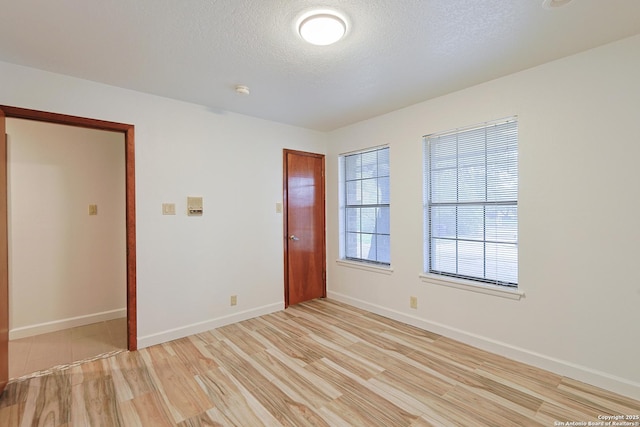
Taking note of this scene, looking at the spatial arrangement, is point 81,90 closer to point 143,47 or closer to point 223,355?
point 143,47

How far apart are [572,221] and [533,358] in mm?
1163

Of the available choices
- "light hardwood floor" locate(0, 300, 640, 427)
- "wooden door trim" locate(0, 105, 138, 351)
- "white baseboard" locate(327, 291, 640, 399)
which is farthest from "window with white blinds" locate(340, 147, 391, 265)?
"wooden door trim" locate(0, 105, 138, 351)

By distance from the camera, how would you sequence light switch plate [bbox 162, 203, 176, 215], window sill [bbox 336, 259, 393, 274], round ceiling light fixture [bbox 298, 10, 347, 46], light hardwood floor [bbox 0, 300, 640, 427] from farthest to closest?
window sill [bbox 336, 259, 393, 274] → light switch plate [bbox 162, 203, 176, 215] → light hardwood floor [bbox 0, 300, 640, 427] → round ceiling light fixture [bbox 298, 10, 347, 46]

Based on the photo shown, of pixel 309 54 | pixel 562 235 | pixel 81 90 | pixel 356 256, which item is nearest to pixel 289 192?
pixel 356 256

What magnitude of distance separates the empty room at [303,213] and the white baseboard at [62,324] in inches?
0.7

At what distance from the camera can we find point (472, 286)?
2.77 m

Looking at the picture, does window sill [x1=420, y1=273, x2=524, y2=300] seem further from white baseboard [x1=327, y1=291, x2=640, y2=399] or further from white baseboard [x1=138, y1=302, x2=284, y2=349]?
white baseboard [x1=138, y1=302, x2=284, y2=349]

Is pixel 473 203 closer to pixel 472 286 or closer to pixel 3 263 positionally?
pixel 472 286

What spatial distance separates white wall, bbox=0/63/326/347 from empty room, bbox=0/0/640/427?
22 millimetres

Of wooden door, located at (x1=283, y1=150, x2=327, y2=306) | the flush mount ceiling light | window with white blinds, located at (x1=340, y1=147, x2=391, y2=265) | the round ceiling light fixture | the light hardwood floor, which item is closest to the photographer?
the flush mount ceiling light

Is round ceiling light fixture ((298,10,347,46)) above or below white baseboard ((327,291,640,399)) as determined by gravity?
above

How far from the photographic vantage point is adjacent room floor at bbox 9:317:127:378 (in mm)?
2518

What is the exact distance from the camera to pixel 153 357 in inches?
104

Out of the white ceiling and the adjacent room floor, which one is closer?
the white ceiling
